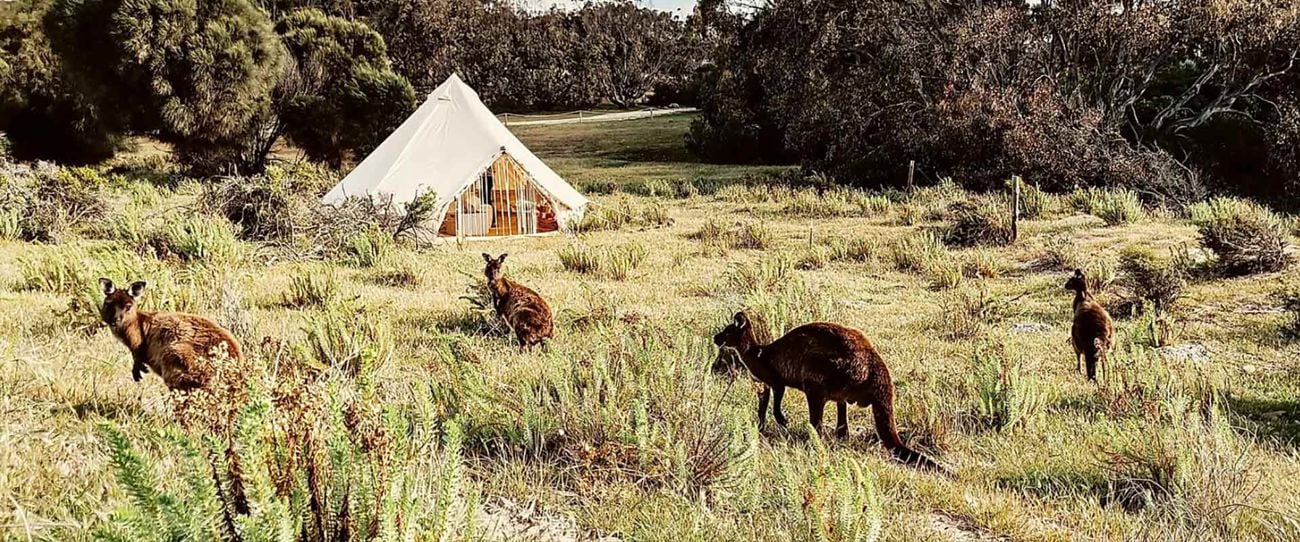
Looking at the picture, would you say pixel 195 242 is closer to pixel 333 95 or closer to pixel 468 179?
pixel 468 179

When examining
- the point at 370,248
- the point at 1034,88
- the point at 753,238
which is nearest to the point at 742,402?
the point at 370,248

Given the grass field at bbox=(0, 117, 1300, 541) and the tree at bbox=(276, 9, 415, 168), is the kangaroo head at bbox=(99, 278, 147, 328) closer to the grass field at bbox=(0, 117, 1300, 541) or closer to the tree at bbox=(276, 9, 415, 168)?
the grass field at bbox=(0, 117, 1300, 541)

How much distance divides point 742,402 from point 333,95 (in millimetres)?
21268

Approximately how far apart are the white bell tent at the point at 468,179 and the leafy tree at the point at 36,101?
→ 10.6 metres

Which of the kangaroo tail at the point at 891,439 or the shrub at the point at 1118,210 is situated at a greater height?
the kangaroo tail at the point at 891,439

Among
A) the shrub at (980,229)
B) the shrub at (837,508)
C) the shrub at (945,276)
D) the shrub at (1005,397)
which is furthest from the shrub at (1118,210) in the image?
the shrub at (837,508)

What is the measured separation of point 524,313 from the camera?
6.34m

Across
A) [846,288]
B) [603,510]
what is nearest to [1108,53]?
[846,288]

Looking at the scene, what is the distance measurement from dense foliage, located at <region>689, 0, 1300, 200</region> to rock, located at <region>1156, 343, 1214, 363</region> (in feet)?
39.2

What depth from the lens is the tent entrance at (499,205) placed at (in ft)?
46.6

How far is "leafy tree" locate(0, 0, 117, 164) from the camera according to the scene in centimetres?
2122

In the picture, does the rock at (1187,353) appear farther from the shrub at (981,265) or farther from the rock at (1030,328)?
the shrub at (981,265)

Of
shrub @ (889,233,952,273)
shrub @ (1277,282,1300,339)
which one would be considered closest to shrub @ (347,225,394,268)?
shrub @ (889,233,952,273)

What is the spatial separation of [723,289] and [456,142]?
717 centimetres
